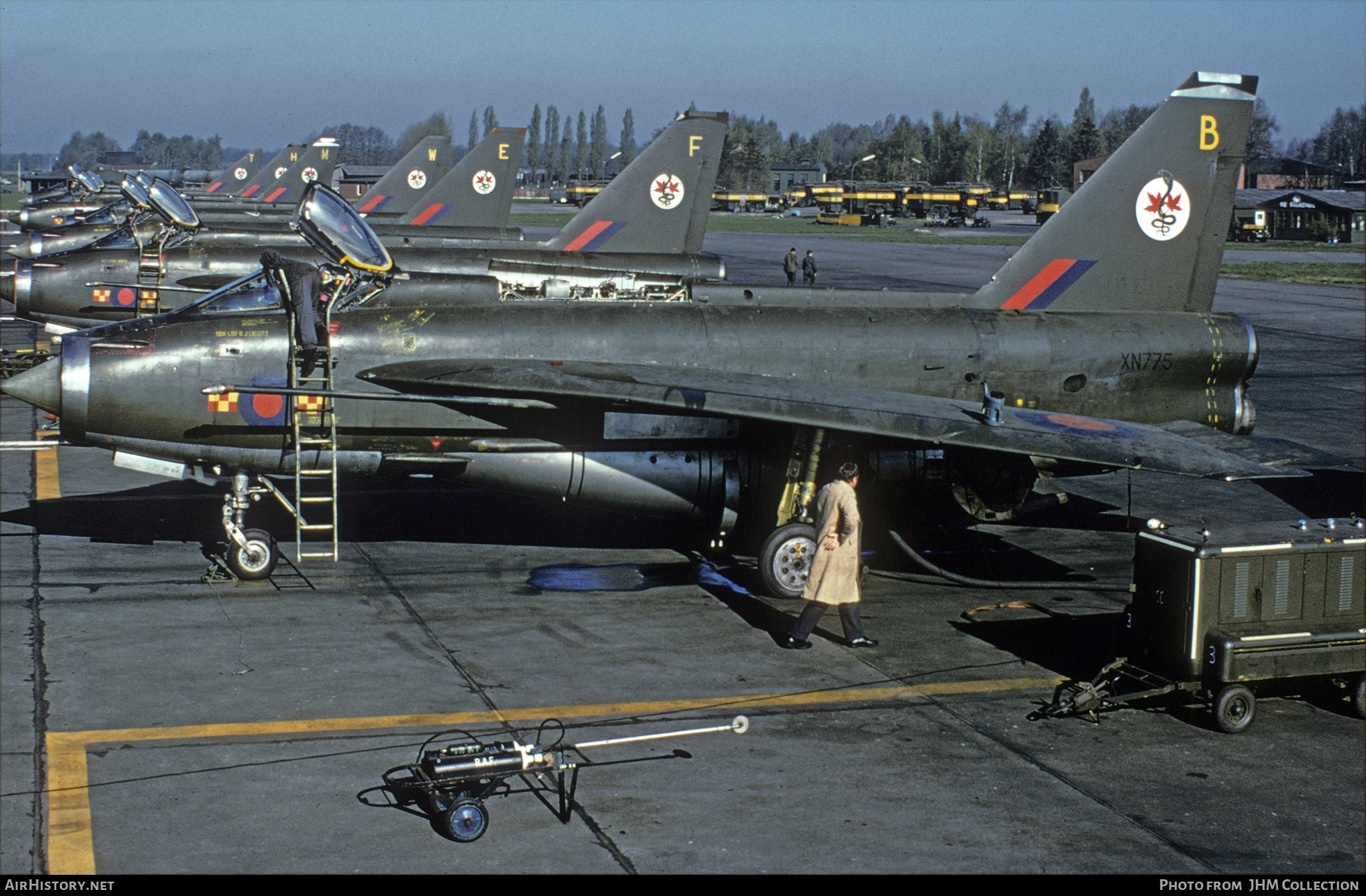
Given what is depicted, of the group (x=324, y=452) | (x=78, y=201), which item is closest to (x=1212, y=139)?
(x=324, y=452)

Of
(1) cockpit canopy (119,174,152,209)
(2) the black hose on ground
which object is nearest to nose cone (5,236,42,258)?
(1) cockpit canopy (119,174,152,209)

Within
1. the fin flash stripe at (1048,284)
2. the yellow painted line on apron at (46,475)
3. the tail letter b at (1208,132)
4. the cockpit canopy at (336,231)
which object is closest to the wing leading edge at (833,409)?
the cockpit canopy at (336,231)

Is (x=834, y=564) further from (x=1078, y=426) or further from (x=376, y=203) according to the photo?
(x=376, y=203)

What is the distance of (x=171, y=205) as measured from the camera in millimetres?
22219

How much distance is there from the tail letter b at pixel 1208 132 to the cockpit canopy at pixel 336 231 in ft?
31.4

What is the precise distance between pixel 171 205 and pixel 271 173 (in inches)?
1495

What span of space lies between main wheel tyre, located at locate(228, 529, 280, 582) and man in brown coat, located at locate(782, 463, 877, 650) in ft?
17.5

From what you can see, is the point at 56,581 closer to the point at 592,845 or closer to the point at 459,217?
the point at 592,845

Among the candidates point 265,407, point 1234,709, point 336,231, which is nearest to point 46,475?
point 265,407

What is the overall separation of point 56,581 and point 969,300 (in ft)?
34.0

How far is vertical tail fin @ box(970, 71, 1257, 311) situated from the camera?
48.9 feet

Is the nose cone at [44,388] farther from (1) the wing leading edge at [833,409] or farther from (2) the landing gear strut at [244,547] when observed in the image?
(1) the wing leading edge at [833,409]

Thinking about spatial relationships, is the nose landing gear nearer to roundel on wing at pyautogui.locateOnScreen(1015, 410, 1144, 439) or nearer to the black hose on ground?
the black hose on ground

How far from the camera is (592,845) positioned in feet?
23.3
